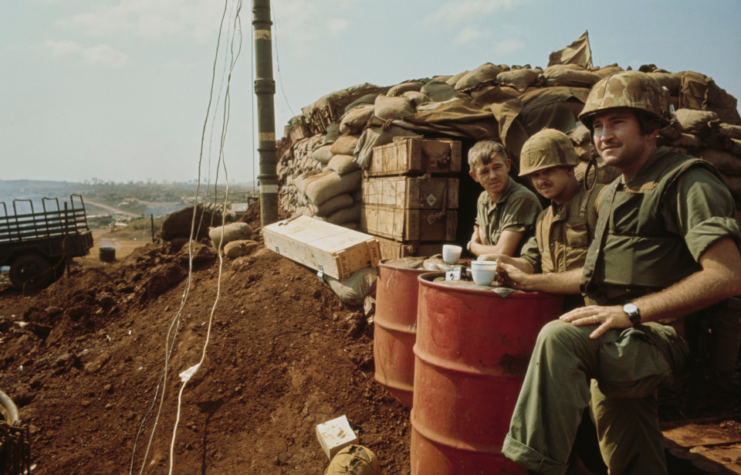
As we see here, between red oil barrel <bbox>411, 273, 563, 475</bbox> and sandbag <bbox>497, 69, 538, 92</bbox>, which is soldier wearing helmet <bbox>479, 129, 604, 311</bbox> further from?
sandbag <bbox>497, 69, 538, 92</bbox>

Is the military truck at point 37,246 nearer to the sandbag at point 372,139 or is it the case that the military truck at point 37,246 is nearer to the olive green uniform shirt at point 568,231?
the sandbag at point 372,139

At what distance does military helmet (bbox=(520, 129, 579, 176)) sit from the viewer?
2.38m

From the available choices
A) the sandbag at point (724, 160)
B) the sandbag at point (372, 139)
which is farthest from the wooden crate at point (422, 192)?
the sandbag at point (724, 160)

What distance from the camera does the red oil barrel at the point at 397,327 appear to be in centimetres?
308

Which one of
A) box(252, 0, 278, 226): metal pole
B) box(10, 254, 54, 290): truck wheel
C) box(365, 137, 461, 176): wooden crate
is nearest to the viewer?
box(365, 137, 461, 176): wooden crate

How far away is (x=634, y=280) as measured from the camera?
73.0 inches

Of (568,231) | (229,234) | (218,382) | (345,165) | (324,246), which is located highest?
(345,165)

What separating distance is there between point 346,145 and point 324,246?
70.9 inches

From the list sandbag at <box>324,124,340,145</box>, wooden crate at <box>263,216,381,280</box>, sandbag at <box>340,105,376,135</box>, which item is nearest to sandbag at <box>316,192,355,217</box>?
wooden crate at <box>263,216,381,280</box>

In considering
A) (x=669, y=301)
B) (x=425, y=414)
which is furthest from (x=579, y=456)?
(x=669, y=301)

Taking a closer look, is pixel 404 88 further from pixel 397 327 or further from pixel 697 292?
pixel 697 292

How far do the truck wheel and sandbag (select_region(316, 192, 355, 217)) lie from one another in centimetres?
835

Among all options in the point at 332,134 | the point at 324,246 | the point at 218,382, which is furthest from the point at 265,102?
the point at 218,382

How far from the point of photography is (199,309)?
469 cm
